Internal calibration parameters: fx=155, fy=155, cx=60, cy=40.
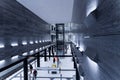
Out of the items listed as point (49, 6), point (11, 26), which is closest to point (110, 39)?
point (11, 26)

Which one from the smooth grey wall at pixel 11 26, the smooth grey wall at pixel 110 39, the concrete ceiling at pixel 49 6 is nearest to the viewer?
the smooth grey wall at pixel 110 39

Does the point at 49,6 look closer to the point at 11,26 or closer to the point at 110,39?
the point at 11,26

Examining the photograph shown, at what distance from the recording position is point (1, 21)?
205 inches

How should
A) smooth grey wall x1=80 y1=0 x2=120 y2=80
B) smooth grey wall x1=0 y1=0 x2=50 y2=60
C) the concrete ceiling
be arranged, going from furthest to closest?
the concrete ceiling
smooth grey wall x1=0 y1=0 x2=50 y2=60
smooth grey wall x1=80 y1=0 x2=120 y2=80

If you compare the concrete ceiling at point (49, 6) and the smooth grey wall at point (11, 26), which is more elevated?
the concrete ceiling at point (49, 6)

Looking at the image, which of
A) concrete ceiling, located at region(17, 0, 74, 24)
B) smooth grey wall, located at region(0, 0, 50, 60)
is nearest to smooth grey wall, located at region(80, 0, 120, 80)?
smooth grey wall, located at region(0, 0, 50, 60)

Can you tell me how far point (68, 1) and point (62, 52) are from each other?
36.9 feet

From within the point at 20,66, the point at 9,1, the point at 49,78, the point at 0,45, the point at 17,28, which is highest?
the point at 9,1

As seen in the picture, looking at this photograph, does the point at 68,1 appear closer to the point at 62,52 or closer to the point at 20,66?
the point at 20,66

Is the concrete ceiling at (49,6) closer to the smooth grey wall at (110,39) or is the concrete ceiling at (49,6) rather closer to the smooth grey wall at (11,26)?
the smooth grey wall at (11,26)

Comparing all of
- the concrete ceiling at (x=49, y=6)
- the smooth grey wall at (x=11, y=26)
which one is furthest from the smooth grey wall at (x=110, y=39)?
the concrete ceiling at (x=49, y=6)

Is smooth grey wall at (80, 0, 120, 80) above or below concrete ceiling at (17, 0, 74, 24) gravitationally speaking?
below

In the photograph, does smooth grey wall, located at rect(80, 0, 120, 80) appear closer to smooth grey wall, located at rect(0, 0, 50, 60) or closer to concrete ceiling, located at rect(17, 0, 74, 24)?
smooth grey wall, located at rect(0, 0, 50, 60)

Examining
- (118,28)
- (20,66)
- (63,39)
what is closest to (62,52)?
(63,39)
